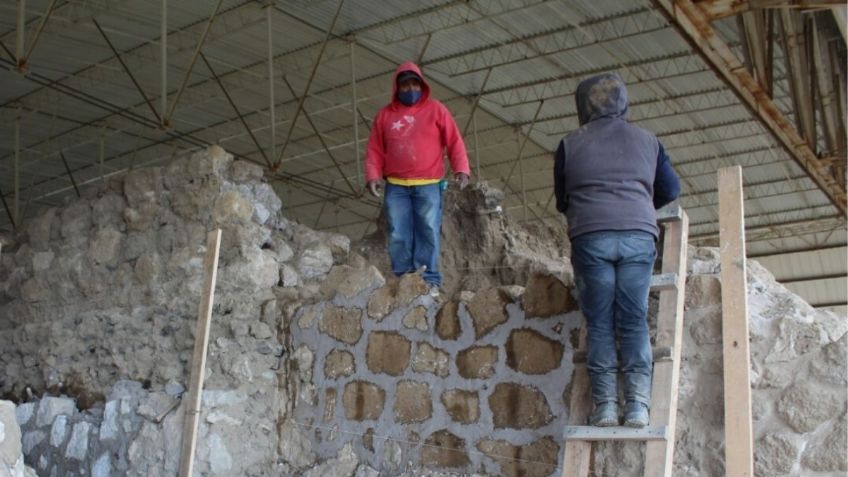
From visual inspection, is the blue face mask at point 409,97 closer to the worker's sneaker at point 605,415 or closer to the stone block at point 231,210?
the stone block at point 231,210

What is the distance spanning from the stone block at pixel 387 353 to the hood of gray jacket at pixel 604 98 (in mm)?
1732

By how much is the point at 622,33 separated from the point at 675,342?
1150 cm

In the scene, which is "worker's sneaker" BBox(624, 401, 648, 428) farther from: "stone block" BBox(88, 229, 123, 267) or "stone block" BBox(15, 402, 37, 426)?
"stone block" BBox(15, 402, 37, 426)

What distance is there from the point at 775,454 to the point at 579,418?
0.80 meters

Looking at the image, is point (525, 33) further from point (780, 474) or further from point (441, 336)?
point (780, 474)

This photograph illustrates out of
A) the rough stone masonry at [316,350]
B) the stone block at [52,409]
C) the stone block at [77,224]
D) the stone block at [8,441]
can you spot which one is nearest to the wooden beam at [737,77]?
the rough stone masonry at [316,350]

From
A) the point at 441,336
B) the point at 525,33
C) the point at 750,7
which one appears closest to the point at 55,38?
the point at 525,33

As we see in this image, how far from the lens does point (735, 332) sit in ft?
12.9

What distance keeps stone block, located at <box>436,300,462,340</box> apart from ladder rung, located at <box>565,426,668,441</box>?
1216mm

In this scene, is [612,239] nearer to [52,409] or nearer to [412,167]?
[412,167]

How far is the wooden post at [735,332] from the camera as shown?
3.69 metres

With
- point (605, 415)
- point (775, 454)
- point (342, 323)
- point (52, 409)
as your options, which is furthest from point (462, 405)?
point (52, 409)

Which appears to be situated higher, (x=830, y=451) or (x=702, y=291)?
(x=702, y=291)

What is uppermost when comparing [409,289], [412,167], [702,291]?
[412,167]
